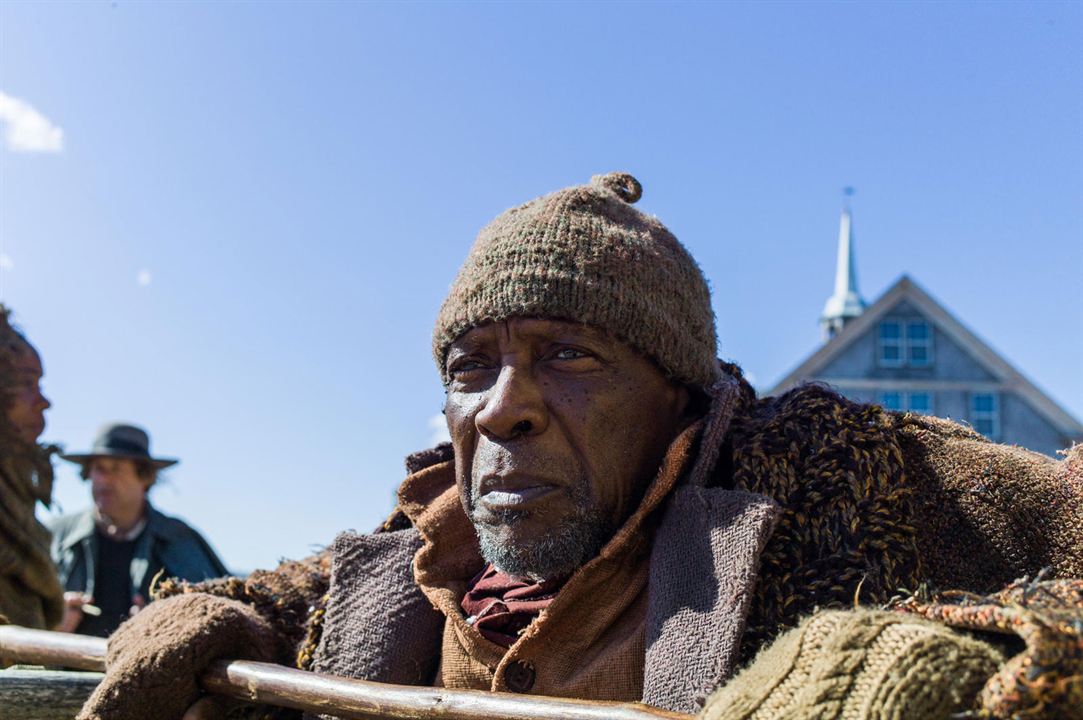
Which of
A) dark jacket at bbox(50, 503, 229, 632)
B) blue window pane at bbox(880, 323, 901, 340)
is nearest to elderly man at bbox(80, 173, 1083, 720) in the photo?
dark jacket at bbox(50, 503, 229, 632)

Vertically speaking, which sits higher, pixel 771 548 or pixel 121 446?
pixel 121 446

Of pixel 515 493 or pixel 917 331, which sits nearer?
pixel 515 493

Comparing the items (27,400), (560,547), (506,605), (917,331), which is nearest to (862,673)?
(560,547)

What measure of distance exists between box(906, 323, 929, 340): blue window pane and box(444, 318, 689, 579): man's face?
72.3 feet

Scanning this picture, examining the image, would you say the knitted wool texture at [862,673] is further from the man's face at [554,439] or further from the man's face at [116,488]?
the man's face at [116,488]

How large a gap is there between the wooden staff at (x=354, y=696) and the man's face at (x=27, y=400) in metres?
2.41

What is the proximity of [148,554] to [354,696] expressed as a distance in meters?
5.40

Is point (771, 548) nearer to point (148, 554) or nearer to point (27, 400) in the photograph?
point (27, 400)

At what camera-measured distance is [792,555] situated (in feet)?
7.15

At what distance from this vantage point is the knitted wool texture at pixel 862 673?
4.62 feet

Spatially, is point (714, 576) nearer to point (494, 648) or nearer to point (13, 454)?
point (494, 648)

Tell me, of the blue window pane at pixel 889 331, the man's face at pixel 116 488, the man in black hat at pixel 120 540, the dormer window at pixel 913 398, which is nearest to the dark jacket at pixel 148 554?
the man in black hat at pixel 120 540

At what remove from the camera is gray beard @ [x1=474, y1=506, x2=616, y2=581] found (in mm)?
2395

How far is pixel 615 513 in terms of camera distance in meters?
2.48
